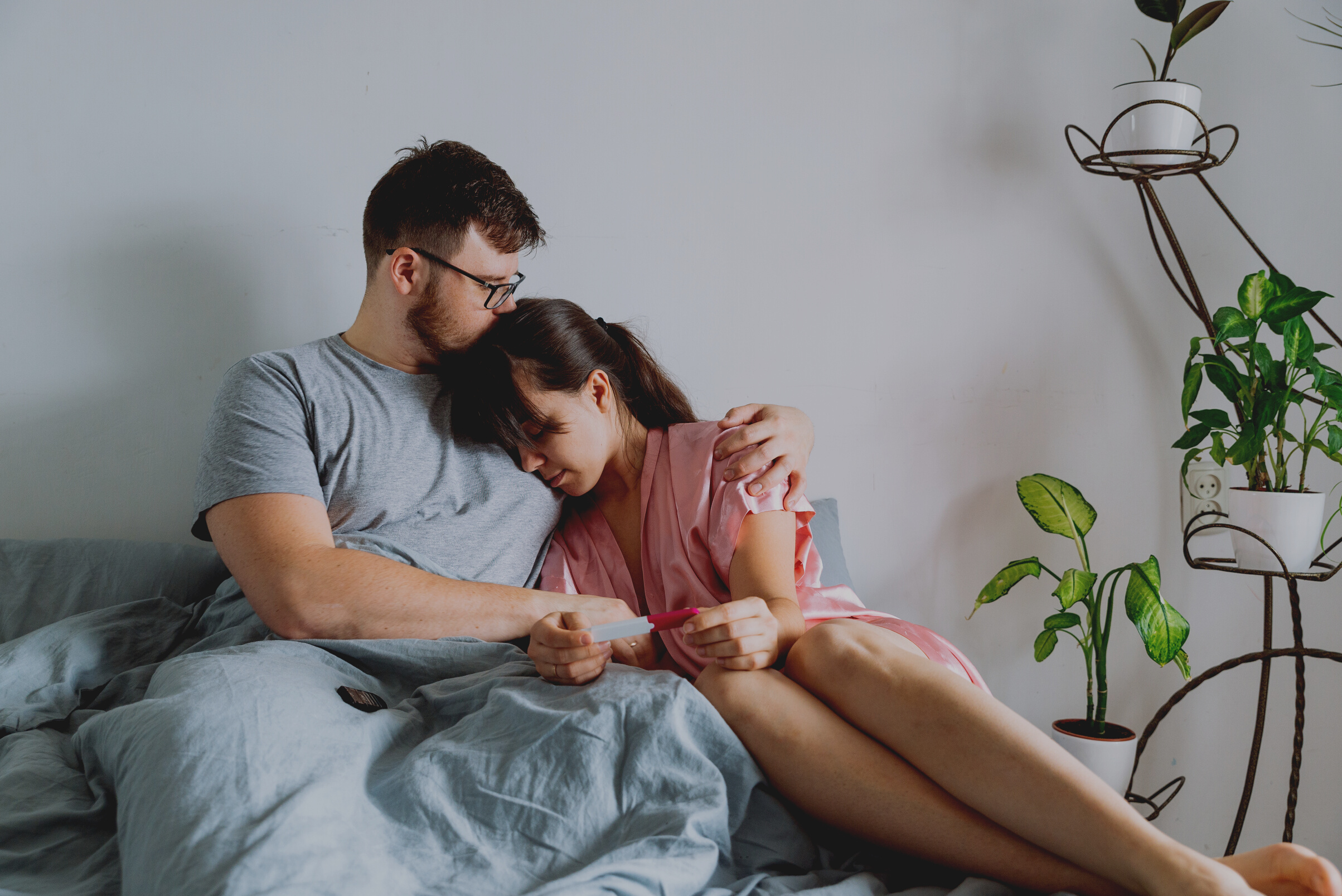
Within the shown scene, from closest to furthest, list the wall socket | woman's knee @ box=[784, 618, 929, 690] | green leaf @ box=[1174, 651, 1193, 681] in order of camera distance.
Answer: woman's knee @ box=[784, 618, 929, 690], green leaf @ box=[1174, 651, 1193, 681], the wall socket

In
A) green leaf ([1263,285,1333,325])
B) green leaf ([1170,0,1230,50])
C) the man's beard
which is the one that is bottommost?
the man's beard

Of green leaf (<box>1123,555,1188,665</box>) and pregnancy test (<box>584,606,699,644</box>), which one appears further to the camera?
green leaf (<box>1123,555,1188,665</box>)

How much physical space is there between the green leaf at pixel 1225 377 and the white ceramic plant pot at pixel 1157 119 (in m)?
0.39

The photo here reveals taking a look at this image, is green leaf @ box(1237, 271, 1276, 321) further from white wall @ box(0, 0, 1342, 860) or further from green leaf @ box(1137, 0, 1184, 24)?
green leaf @ box(1137, 0, 1184, 24)

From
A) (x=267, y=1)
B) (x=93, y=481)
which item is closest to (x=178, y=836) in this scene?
(x=93, y=481)

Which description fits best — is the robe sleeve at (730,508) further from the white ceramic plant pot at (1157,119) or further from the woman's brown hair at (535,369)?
the white ceramic plant pot at (1157,119)

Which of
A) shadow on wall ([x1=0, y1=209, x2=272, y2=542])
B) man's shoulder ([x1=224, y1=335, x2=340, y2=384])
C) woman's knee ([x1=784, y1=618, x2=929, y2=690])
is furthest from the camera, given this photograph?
shadow on wall ([x1=0, y1=209, x2=272, y2=542])

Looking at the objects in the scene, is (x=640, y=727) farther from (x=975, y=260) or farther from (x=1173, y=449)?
(x=1173, y=449)

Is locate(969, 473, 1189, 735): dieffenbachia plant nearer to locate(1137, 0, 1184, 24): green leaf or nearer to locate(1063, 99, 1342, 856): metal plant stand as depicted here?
locate(1063, 99, 1342, 856): metal plant stand

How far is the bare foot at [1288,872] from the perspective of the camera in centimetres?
66

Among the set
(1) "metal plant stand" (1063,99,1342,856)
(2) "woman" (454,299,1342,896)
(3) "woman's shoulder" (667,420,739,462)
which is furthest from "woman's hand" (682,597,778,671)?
(1) "metal plant stand" (1063,99,1342,856)

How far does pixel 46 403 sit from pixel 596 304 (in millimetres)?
896

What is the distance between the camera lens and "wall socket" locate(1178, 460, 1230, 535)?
1679 millimetres

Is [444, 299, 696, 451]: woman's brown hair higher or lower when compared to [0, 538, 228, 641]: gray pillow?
higher
